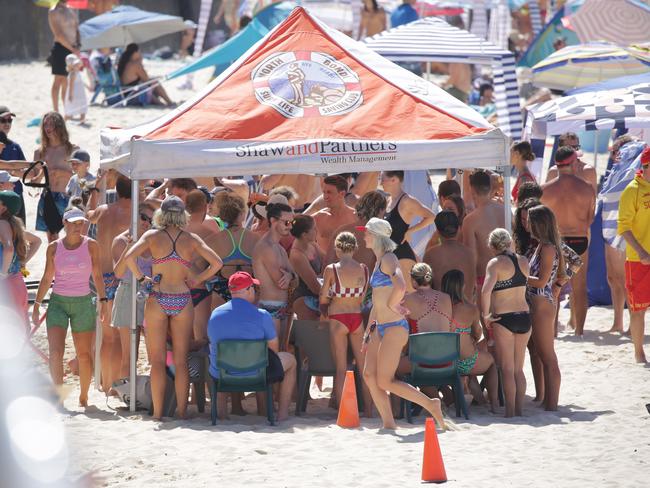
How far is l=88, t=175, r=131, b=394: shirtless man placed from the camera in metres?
8.89

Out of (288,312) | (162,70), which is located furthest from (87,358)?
(162,70)

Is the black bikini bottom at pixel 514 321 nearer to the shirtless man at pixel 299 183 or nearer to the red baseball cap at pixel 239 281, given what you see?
the red baseball cap at pixel 239 281

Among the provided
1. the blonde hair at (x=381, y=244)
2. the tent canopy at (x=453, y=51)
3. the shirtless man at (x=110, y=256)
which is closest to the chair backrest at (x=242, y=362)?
the blonde hair at (x=381, y=244)

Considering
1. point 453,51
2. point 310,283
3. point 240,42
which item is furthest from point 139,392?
point 240,42

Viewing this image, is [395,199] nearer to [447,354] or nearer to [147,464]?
[447,354]

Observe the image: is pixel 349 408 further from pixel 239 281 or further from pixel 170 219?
pixel 170 219

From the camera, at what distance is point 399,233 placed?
888 centimetres

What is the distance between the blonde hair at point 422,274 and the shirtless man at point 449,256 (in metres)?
0.35

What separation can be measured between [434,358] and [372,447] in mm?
816

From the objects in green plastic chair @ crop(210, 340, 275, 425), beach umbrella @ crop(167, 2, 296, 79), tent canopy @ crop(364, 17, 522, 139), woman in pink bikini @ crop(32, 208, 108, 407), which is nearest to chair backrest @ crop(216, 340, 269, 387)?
green plastic chair @ crop(210, 340, 275, 425)

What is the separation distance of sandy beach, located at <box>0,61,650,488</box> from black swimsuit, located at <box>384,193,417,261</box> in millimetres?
1196

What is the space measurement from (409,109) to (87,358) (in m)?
2.83

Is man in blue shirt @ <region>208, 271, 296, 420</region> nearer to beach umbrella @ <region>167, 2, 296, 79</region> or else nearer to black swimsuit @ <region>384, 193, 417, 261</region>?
black swimsuit @ <region>384, 193, 417, 261</region>

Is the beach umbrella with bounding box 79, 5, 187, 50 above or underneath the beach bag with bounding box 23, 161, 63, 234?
above
